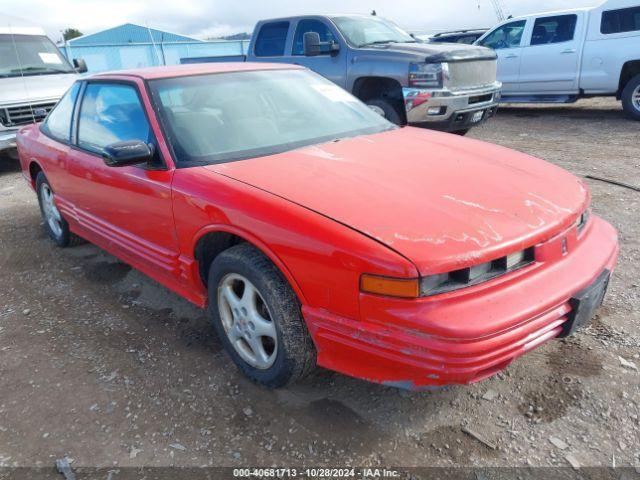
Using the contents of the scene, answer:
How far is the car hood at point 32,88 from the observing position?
7.44 metres

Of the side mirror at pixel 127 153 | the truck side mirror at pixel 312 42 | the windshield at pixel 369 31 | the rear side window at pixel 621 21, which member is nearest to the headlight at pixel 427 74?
the windshield at pixel 369 31

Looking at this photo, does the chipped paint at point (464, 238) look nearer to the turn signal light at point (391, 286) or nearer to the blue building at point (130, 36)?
the turn signal light at point (391, 286)

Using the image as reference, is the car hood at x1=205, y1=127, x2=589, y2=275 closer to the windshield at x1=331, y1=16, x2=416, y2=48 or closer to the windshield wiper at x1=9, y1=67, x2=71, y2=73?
the windshield at x1=331, y1=16, x2=416, y2=48

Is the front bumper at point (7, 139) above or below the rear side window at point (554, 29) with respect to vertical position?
below

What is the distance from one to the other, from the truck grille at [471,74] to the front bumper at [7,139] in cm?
618

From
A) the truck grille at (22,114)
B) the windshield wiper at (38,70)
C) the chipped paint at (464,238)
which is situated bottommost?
the truck grille at (22,114)

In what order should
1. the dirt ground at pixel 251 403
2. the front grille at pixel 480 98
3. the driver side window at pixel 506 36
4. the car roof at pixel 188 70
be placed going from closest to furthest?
1. the dirt ground at pixel 251 403
2. the car roof at pixel 188 70
3. the front grille at pixel 480 98
4. the driver side window at pixel 506 36

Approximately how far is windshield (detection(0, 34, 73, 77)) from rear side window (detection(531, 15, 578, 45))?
841 centimetres

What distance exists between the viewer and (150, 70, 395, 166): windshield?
2.83 m

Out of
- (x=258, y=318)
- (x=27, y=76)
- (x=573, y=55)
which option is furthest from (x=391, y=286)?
(x=573, y=55)

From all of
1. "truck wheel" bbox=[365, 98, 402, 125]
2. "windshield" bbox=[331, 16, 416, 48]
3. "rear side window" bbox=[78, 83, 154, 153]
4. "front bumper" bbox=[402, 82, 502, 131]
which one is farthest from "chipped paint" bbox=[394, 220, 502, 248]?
"windshield" bbox=[331, 16, 416, 48]

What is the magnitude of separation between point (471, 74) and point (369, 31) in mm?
1734

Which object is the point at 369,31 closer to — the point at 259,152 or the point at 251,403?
the point at 259,152

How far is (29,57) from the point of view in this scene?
817 cm
